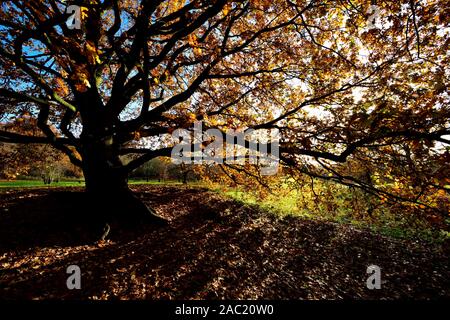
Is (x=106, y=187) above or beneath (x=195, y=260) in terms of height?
above

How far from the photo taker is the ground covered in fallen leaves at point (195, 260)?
5023 millimetres

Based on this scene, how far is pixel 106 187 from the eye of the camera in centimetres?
763

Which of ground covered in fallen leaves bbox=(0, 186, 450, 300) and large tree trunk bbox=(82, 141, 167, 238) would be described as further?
large tree trunk bbox=(82, 141, 167, 238)

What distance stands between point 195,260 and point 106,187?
409cm

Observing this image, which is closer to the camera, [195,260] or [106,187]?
[195,260]

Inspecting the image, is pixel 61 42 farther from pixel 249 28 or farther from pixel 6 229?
pixel 6 229

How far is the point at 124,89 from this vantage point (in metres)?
6.98

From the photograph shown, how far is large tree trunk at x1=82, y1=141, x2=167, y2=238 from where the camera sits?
739 cm

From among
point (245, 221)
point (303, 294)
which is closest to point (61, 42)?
point (303, 294)

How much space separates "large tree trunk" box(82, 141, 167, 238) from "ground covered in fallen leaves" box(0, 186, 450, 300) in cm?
43

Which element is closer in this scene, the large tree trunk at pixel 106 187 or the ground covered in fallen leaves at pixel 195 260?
the ground covered in fallen leaves at pixel 195 260

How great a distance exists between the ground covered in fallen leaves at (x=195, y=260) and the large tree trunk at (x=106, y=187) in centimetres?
43

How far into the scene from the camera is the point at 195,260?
656cm

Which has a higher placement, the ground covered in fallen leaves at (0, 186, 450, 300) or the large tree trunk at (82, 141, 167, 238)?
the large tree trunk at (82, 141, 167, 238)
